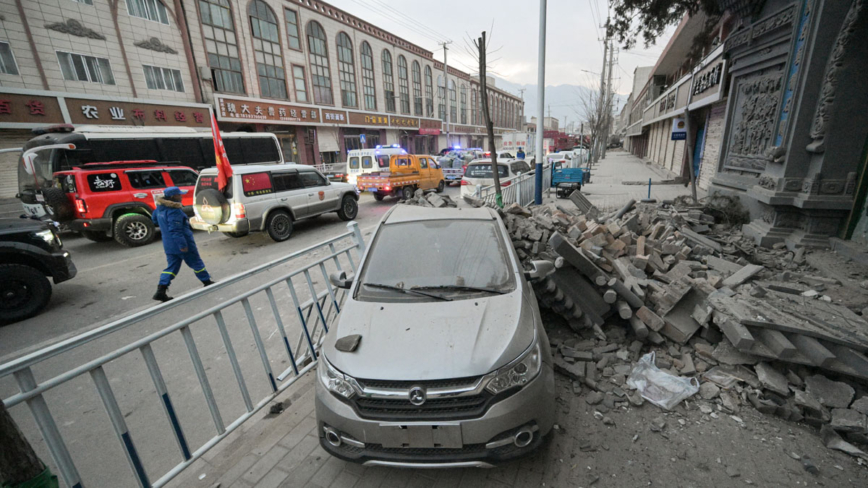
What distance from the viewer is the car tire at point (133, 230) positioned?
350 inches

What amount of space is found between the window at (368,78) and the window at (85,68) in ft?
62.9

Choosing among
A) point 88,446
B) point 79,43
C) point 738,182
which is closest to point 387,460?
point 88,446

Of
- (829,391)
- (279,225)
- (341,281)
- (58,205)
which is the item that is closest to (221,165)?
(279,225)

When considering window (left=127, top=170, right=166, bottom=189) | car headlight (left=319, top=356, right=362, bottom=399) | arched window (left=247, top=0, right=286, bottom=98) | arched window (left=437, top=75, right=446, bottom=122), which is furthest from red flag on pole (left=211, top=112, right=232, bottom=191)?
arched window (left=437, top=75, right=446, bottom=122)

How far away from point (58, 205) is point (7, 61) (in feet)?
40.6

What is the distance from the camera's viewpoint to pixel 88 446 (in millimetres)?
2838

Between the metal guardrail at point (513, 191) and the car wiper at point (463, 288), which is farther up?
the car wiper at point (463, 288)

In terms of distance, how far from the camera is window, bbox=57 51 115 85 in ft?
51.4

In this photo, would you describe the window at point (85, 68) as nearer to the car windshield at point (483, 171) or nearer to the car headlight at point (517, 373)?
the car windshield at point (483, 171)

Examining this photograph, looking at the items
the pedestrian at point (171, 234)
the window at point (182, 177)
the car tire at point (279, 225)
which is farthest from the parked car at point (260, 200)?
the pedestrian at point (171, 234)

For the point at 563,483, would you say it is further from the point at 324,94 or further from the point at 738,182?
the point at 324,94

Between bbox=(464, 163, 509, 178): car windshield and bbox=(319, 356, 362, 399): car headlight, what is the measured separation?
11209mm

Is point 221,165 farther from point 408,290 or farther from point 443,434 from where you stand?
point 443,434

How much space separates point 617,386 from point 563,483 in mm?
1314
